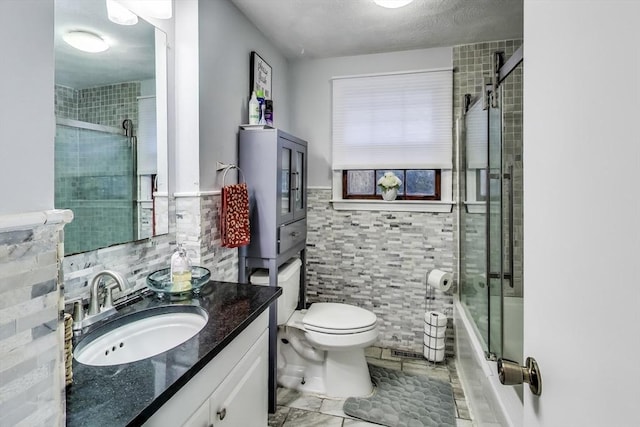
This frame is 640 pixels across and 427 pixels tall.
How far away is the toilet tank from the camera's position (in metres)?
2.02

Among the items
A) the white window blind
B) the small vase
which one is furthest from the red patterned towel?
the small vase

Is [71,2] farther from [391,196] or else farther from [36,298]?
[391,196]

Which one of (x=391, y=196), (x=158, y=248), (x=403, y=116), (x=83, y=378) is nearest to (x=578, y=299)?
(x=83, y=378)

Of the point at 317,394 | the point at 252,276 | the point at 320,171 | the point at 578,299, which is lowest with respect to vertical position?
the point at 317,394

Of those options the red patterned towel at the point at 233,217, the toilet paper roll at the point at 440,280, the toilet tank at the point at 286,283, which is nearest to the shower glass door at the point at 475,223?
the toilet paper roll at the point at 440,280

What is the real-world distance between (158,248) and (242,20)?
4.92 feet

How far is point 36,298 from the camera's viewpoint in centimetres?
53

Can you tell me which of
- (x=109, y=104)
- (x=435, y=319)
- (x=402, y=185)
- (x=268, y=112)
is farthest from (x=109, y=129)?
A: (x=435, y=319)

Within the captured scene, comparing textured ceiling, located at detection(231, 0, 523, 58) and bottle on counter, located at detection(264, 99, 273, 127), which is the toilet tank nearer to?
bottle on counter, located at detection(264, 99, 273, 127)

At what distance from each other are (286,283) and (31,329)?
1.59 m

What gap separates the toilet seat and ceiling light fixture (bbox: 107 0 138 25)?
1781 mm

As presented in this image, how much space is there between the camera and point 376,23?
2154mm

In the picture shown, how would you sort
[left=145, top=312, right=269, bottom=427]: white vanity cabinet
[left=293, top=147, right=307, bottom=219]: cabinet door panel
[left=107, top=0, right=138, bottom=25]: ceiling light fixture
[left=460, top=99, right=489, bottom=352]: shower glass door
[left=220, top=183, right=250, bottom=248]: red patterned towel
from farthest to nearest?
[left=293, top=147, right=307, bottom=219]: cabinet door panel, [left=460, top=99, right=489, bottom=352]: shower glass door, [left=220, top=183, right=250, bottom=248]: red patterned towel, [left=107, top=0, right=138, bottom=25]: ceiling light fixture, [left=145, top=312, right=269, bottom=427]: white vanity cabinet

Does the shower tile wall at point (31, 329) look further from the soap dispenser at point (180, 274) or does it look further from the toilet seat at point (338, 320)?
the toilet seat at point (338, 320)
